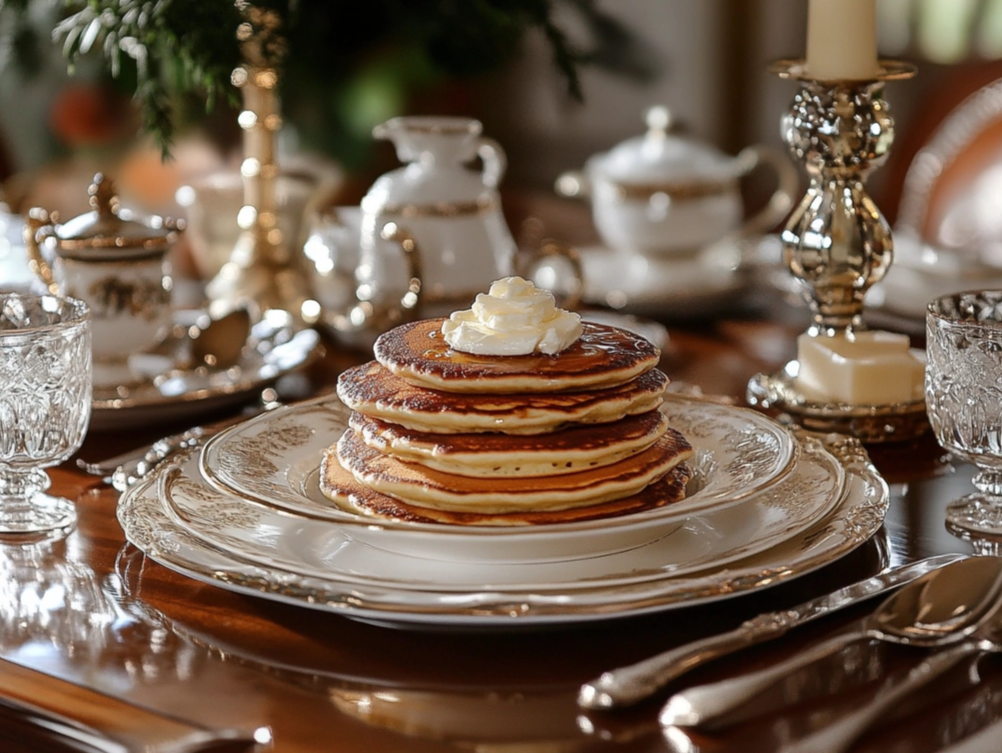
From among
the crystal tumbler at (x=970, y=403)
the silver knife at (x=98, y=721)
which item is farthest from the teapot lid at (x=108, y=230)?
the crystal tumbler at (x=970, y=403)

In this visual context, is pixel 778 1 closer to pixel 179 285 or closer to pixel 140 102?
pixel 179 285

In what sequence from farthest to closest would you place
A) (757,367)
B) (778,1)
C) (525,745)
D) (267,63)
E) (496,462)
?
(778,1), (267,63), (757,367), (496,462), (525,745)

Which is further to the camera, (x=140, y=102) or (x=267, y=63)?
(x=267, y=63)

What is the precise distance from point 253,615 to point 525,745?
20 cm

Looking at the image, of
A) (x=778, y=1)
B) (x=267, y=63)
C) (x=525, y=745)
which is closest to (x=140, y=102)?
(x=267, y=63)

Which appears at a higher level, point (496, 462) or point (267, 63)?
point (267, 63)

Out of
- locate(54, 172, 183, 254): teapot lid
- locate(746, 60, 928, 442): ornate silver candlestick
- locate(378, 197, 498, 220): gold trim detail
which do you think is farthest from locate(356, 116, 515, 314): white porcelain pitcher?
locate(746, 60, 928, 442): ornate silver candlestick

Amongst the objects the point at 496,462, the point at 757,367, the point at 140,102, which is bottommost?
the point at 757,367

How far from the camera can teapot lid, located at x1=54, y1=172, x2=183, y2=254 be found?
110 centimetres

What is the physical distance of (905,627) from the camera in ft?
2.05

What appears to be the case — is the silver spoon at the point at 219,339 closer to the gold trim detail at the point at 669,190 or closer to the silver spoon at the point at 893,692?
the gold trim detail at the point at 669,190

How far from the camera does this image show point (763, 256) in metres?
1.62

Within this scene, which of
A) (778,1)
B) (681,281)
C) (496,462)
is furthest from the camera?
(778,1)

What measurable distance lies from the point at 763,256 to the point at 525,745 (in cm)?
117
